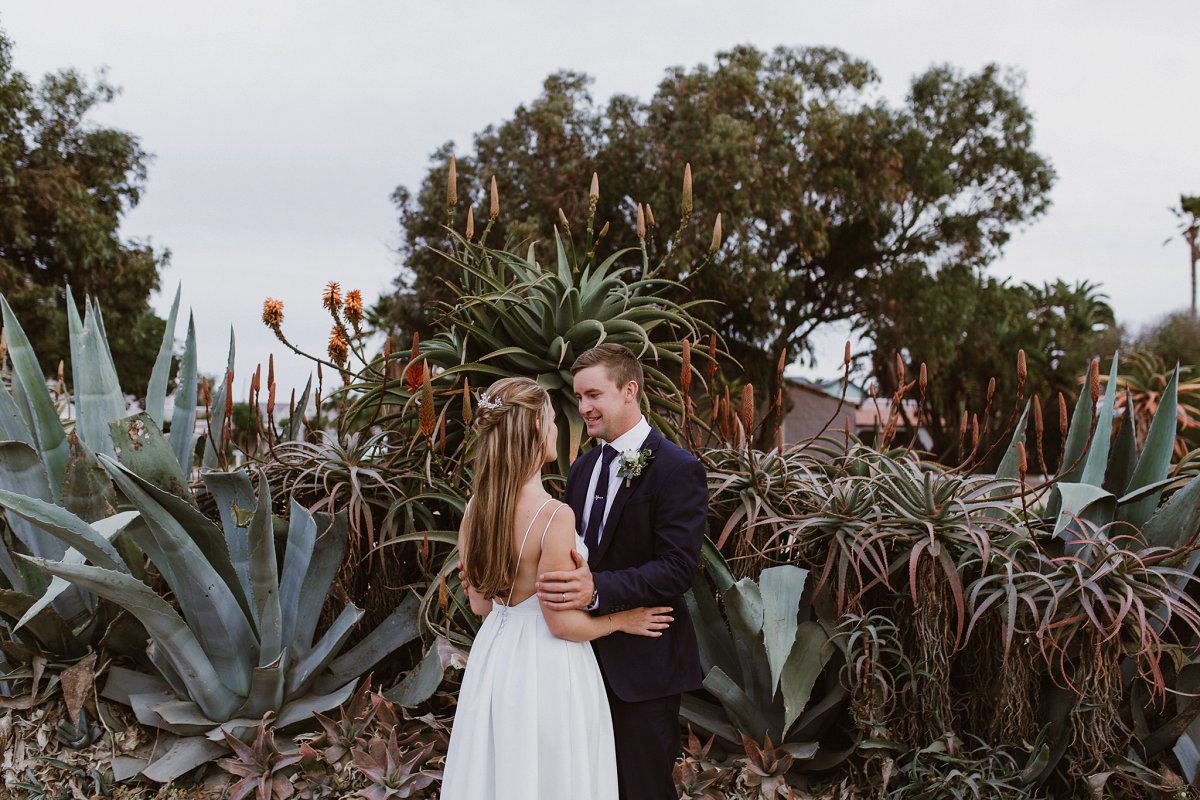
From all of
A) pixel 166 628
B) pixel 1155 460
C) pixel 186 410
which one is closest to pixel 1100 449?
pixel 1155 460

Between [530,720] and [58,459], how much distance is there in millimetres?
2993

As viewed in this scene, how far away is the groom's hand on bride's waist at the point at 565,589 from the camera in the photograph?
252 cm

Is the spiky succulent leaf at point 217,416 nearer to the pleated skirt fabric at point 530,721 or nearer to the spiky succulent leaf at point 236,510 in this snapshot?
the spiky succulent leaf at point 236,510

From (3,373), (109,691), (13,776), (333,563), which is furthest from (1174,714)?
(3,373)

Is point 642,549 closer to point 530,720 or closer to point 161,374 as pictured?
point 530,720

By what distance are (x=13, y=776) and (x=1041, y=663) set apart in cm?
407

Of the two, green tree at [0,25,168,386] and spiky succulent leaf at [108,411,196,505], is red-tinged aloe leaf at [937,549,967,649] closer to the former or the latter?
spiky succulent leaf at [108,411,196,505]

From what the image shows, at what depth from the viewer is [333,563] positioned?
4.12 m

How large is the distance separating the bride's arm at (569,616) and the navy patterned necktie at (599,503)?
0.28m

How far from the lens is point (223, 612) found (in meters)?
3.84

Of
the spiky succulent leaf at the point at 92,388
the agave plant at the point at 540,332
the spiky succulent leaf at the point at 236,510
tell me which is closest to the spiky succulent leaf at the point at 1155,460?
the agave plant at the point at 540,332

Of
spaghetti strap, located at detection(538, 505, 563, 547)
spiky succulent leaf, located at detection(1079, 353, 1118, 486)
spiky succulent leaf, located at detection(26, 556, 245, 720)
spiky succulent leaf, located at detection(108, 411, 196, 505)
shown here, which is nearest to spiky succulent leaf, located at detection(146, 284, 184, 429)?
spiky succulent leaf, located at detection(108, 411, 196, 505)

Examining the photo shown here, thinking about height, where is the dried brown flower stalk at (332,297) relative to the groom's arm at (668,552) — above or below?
above

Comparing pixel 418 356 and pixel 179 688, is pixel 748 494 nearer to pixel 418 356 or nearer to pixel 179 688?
pixel 418 356
